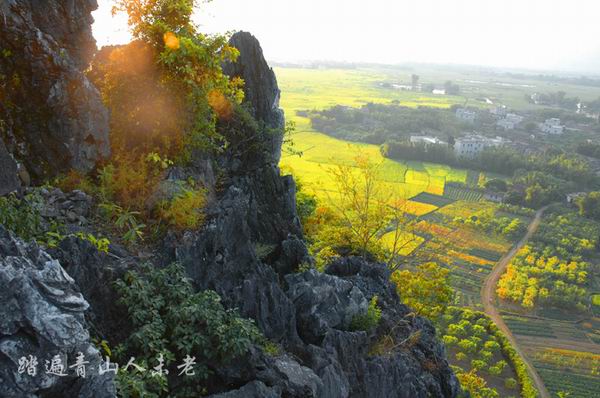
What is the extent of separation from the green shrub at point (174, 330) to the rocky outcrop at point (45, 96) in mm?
2473

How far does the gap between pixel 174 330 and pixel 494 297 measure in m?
37.1

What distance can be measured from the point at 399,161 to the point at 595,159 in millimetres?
38523

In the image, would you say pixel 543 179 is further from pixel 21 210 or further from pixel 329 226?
pixel 21 210

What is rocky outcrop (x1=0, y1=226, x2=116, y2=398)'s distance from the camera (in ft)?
14.3

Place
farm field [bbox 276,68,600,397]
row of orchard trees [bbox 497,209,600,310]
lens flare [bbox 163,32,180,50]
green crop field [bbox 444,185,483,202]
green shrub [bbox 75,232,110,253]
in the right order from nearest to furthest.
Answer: green shrub [bbox 75,232,110,253], lens flare [bbox 163,32,180,50], farm field [bbox 276,68,600,397], row of orchard trees [bbox 497,209,600,310], green crop field [bbox 444,185,483,202]

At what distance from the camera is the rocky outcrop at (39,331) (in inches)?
172

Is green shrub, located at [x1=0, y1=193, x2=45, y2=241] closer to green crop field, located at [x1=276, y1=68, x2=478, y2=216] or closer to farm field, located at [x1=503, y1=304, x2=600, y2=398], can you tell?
green crop field, located at [x1=276, y1=68, x2=478, y2=216]

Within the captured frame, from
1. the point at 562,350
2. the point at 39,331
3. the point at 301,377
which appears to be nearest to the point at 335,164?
the point at 562,350

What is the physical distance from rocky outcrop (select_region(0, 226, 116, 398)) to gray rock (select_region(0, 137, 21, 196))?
37.9 inches

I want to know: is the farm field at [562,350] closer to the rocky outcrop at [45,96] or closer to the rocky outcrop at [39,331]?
the rocky outcrop at [45,96]

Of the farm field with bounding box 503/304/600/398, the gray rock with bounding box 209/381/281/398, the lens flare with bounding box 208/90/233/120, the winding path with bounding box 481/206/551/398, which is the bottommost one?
the farm field with bounding box 503/304/600/398

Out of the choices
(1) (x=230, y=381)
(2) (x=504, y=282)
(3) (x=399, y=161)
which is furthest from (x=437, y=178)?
(1) (x=230, y=381)

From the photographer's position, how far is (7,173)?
5738 millimetres

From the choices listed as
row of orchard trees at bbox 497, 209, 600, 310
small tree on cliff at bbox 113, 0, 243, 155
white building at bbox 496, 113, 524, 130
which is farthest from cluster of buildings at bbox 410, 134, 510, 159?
small tree on cliff at bbox 113, 0, 243, 155
